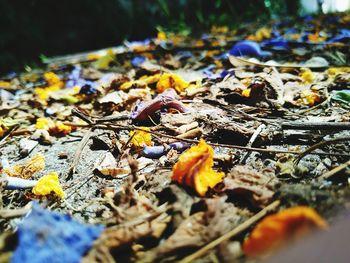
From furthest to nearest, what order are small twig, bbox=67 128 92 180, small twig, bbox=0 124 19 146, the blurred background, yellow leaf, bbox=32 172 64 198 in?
the blurred background < small twig, bbox=0 124 19 146 < small twig, bbox=67 128 92 180 < yellow leaf, bbox=32 172 64 198

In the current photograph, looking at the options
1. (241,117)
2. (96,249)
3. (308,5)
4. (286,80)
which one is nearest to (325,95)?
(286,80)

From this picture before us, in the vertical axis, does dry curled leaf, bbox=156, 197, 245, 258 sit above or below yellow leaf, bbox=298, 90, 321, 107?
above

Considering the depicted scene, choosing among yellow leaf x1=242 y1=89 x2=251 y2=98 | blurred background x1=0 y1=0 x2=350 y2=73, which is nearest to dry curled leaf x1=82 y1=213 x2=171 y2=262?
yellow leaf x1=242 y1=89 x2=251 y2=98

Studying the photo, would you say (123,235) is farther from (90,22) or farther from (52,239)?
(90,22)

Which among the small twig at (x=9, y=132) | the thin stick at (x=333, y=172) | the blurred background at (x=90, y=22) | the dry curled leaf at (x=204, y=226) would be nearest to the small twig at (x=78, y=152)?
the small twig at (x=9, y=132)

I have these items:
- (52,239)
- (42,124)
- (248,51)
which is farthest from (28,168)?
(248,51)

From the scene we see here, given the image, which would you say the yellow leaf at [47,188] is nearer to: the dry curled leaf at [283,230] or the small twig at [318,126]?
the dry curled leaf at [283,230]

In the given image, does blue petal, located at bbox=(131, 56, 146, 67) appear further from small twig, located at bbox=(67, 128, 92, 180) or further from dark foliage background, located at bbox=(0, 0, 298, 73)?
dark foliage background, located at bbox=(0, 0, 298, 73)
